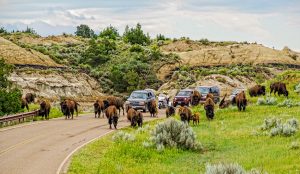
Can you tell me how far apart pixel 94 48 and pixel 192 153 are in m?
73.8

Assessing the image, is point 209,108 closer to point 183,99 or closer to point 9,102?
point 9,102

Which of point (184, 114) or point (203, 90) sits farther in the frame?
point (203, 90)

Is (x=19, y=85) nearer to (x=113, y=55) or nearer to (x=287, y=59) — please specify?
(x=113, y=55)

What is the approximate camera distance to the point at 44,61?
258ft

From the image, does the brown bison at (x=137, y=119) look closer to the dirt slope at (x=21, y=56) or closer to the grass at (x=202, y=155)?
the grass at (x=202, y=155)

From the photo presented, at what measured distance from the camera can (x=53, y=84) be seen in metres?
67.9

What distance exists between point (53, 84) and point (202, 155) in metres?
49.1

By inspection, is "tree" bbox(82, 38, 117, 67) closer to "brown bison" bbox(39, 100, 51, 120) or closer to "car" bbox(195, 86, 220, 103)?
"car" bbox(195, 86, 220, 103)

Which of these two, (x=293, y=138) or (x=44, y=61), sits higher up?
(x=44, y=61)

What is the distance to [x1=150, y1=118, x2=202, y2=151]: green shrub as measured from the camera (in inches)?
899

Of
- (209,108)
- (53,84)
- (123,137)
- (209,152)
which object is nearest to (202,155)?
(209,152)

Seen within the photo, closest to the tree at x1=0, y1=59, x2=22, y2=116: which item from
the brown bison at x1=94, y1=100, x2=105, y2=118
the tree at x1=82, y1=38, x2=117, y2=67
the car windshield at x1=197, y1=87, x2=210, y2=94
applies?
the brown bison at x1=94, y1=100, x2=105, y2=118

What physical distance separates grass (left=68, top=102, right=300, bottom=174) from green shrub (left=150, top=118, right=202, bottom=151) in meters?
0.47

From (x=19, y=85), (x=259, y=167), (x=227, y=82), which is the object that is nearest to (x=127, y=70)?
(x=227, y=82)
